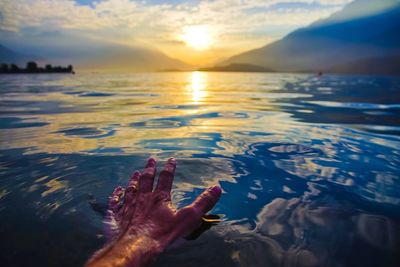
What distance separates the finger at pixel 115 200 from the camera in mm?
3129

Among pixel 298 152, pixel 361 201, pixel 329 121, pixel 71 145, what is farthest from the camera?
pixel 329 121

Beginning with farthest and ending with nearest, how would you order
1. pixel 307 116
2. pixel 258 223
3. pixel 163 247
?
1. pixel 307 116
2. pixel 258 223
3. pixel 163 247

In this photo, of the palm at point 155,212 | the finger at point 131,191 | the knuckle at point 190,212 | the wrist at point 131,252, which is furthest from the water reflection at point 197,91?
the wrist at point 131,252

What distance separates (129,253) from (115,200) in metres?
1.21

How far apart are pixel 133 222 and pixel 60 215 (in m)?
1.11

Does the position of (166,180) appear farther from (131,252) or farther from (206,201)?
(131,252)

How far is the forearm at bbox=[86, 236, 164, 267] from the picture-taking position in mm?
2055

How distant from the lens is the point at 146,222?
8.00 ft

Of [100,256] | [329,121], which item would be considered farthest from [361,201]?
[329,121]

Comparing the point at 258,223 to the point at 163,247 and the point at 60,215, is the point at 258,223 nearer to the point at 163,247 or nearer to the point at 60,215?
the point at 163,247

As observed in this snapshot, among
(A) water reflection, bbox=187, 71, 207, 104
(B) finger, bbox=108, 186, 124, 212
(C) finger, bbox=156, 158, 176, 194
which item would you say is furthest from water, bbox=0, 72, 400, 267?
(A) water reflection, bbox=187, 71, 207, 104

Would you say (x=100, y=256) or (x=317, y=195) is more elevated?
(x=100, y=256)

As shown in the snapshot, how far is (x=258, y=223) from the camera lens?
9.73ft

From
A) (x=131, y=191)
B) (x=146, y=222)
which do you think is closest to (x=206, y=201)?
(x=146, y=222)
